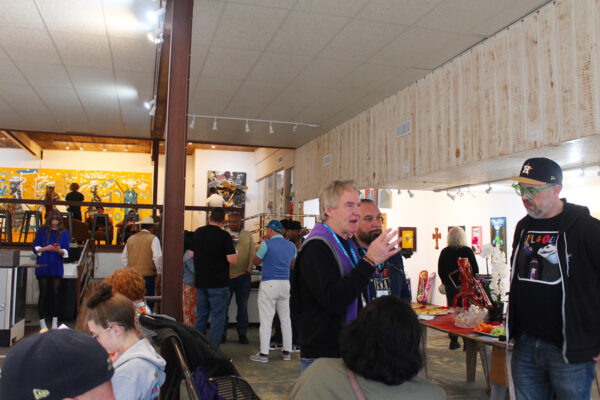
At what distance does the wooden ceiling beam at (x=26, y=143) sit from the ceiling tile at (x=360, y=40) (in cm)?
1024

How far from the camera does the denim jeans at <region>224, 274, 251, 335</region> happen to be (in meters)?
6.93

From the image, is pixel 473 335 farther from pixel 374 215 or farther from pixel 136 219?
pixel 136 219

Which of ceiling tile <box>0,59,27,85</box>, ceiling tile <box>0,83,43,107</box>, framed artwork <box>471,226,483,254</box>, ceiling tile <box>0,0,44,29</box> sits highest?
ceiling tile <box>0,0,44,29</box>

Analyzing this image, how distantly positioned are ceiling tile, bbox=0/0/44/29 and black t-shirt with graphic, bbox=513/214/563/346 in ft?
17.7

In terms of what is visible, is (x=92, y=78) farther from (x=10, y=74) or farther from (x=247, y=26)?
(x=247, y=26)

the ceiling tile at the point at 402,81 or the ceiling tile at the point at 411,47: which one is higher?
the ceiling tile at the point at 411,47

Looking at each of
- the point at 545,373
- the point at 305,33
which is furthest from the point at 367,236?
the point at 305,33

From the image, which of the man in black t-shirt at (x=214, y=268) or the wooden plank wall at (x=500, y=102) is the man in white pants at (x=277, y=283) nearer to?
the man in black t-shirt at (x=214, y=268)

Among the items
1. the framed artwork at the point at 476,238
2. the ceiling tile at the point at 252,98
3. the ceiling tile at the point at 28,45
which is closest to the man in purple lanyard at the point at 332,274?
the ceiling tile at the point at 28,45

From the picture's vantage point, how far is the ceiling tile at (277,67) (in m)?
6.59

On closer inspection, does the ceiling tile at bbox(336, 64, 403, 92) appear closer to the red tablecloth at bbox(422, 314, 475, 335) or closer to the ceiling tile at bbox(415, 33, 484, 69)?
the ceiling tile at bbox(415, 33, 484, 69)

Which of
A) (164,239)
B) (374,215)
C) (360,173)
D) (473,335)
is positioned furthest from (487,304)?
(360,173)

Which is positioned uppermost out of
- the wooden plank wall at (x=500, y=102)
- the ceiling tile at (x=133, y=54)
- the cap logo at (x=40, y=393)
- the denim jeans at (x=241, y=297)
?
the ceiling tile at (x=133, y=54)

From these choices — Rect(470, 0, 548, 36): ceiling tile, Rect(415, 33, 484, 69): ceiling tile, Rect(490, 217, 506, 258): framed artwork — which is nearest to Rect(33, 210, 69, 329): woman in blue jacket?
Rect(415, 33, 484, 69): ceiling tile
